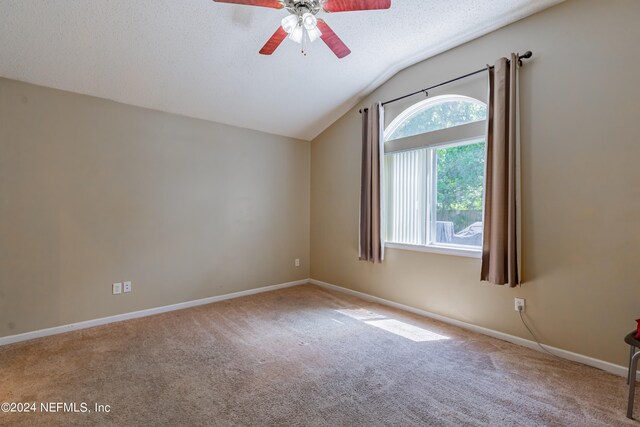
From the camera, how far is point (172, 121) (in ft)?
12.1

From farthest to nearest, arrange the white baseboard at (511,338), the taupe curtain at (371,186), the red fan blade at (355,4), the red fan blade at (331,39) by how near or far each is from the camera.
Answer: the taupe curtain at (371,186), the white baseboard at (511,338), the red fan blade at (331,39), the red fan blade at (355,4)

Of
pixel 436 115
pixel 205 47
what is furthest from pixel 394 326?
pixel 205 47

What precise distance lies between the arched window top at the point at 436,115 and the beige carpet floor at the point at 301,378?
217 cm

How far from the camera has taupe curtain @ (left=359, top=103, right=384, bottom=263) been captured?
3.83 metres

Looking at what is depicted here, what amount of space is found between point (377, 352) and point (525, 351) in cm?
127

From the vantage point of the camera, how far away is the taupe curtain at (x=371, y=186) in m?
3.83

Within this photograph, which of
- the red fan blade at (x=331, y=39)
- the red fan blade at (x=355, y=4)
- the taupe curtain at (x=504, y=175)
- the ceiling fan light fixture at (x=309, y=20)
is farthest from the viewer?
the taupe curtain at (x=504, y=175)

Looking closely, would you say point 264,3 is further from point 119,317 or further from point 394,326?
point 119,317

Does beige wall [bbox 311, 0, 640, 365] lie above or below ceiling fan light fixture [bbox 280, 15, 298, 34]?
below

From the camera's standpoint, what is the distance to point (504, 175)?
2721mm

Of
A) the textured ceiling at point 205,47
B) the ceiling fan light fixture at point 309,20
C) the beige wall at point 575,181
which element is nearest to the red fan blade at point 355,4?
the ceiling fan light fixture at point 309,20

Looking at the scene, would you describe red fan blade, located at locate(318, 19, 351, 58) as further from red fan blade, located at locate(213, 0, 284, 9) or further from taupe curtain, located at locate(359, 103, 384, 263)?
taupe curtain, located at locate(359, 103, 384, 263)

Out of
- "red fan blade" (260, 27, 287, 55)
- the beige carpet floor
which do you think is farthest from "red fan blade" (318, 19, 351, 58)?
the beige carpet floor

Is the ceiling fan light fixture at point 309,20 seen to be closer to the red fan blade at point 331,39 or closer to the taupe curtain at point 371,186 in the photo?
→ the red fan blade at point 331,39
